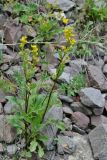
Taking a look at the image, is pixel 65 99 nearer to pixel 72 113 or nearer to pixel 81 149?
pixel 72 113

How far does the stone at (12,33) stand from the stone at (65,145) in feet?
4.70

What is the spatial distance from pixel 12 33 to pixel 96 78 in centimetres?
112

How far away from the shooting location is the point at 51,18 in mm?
5148

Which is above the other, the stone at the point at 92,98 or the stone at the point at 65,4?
the stone at the point at 65,4

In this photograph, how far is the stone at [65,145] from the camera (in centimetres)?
378

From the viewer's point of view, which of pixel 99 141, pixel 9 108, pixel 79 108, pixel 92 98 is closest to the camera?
pixel 99 141

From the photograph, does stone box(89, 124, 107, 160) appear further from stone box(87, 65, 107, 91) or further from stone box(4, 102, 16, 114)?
stone box(4, 102, 16, 114)

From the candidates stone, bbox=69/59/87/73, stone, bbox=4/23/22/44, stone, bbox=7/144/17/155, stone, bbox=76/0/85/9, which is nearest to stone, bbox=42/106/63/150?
stone, bbox=7/144/17/155

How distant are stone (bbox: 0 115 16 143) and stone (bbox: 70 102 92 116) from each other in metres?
0.73

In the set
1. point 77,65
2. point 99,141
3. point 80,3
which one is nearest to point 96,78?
point 77,65

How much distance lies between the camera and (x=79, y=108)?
4203 mm

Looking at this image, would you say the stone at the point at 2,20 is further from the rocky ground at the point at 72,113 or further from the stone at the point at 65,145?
the stone at the point at 65,145

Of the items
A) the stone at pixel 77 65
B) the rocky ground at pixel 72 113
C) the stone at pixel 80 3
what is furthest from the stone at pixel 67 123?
the stone at pixel 80 3

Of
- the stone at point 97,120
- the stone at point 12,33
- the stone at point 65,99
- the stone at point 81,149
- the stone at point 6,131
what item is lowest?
the stone at point 81,149
